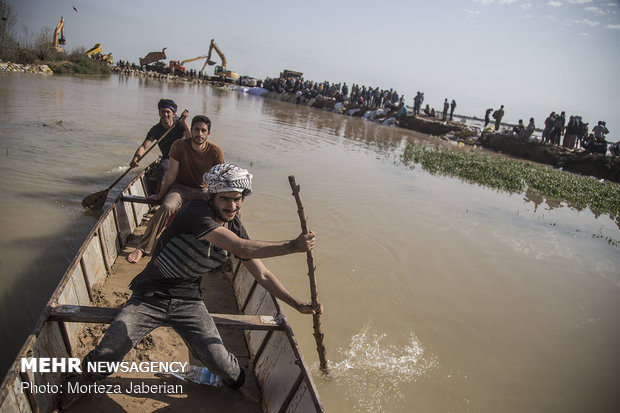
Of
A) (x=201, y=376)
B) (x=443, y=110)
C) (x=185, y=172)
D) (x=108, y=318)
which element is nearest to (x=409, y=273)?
(x=185, y=172)

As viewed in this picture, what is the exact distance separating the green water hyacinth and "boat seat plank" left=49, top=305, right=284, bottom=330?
465 inches

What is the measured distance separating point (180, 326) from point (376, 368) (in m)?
2.28

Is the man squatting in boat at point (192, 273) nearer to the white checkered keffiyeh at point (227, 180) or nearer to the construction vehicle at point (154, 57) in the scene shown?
the white checkered keffiyeh at point (227, 180)

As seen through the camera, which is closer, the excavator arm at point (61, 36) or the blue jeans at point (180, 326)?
the blue jeans at point (180, 326)

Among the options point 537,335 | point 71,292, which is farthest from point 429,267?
point 71,292

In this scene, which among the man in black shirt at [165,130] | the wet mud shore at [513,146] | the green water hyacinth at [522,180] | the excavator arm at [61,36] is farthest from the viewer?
the excavator arm at [61,36]

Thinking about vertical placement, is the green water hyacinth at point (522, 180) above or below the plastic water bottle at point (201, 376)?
above

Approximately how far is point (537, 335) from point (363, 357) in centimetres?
267

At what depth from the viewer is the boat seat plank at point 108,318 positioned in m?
2.61

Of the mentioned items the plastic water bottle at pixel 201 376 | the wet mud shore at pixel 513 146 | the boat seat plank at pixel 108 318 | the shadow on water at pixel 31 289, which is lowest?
the shadow on water at pixel 31 289

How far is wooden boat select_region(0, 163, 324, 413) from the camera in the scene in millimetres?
2346

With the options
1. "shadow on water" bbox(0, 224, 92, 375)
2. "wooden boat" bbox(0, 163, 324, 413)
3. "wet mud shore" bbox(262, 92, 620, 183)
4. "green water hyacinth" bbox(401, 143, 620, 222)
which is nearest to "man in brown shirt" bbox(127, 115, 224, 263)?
"wooden boat" bbox(0, 163, 324, 413)

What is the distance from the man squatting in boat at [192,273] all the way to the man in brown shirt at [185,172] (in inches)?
69.7

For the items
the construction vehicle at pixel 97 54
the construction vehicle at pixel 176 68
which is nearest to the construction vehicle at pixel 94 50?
the construction vehicle at pixel 97 54
